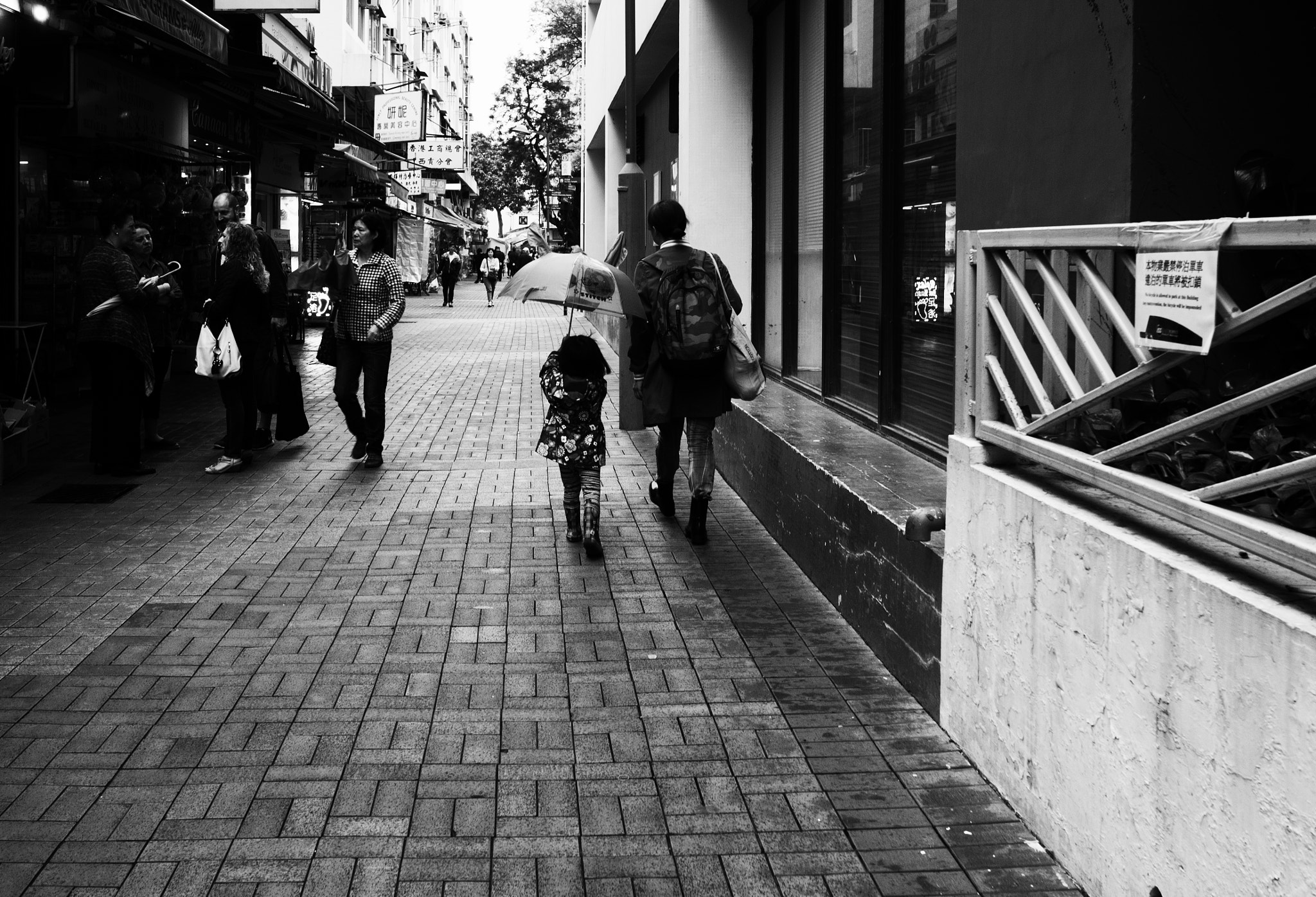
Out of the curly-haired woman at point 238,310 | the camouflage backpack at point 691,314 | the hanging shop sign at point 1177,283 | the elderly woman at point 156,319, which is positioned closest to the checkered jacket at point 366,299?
the curly-haired woman at point 238,310

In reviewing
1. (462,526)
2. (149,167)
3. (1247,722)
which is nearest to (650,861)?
(1247,722)

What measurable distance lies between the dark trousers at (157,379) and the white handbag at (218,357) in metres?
0.77

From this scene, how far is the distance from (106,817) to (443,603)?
270cm

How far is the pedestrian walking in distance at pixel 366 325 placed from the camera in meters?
10.9

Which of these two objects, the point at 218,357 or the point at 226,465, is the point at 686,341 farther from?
the point at 226,465

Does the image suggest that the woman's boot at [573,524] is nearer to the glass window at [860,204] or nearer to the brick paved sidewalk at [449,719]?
the brick paved sidewalk at [449,719]

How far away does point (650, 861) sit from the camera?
3.98m

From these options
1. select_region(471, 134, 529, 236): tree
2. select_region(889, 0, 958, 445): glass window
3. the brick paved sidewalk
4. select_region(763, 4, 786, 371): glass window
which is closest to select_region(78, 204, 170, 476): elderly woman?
the brick paved sidewalk

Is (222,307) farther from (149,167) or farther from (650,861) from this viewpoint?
(650,861)

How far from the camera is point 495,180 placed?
3305 inches

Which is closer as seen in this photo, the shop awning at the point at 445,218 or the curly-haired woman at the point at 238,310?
the curly-haired woman at the point at 238,310

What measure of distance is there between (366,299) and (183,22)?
297 cm

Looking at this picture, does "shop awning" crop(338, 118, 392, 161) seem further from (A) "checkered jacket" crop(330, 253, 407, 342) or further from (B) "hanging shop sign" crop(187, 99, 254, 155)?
(A) "checkered jacket" crop(330, 253, 407, 342)

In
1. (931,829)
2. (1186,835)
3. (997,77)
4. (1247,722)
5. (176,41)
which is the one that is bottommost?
(931,829)
